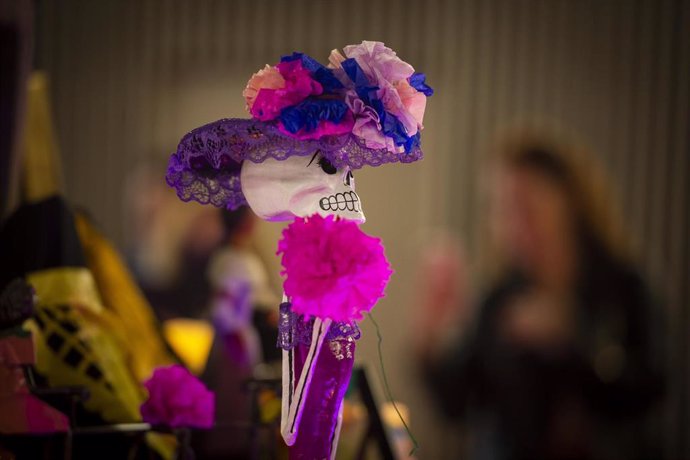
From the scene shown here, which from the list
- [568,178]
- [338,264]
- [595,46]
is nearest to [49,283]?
[338,264]

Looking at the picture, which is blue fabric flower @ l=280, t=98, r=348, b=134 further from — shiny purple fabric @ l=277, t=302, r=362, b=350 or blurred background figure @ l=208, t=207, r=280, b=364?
blurred background figure @ l=208, t=207, r=280, b=364

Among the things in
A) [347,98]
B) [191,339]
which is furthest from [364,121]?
[191,339]

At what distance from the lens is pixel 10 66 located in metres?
2.76

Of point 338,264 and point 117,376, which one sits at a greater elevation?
point 338,264

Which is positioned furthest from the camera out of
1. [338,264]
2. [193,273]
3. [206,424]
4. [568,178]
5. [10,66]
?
[193,273]

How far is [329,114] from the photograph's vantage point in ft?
6.00

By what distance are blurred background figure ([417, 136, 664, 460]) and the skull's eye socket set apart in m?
2.77

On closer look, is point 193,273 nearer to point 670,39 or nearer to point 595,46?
point 595,46

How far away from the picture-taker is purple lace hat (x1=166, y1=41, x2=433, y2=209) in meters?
1.84

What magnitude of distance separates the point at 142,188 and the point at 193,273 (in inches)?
20.5

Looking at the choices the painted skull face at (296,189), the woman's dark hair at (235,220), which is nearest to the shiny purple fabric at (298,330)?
the painted skull face at (296,189)

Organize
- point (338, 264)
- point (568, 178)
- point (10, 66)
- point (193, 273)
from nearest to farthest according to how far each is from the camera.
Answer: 1. point (338, 264)
2. point (10, 66)
3. point (568, 178)
4. point (193, 273)

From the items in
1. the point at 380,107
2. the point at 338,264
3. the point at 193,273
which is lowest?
the point at 193,273

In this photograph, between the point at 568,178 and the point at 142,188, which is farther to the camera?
the point at 142,188
